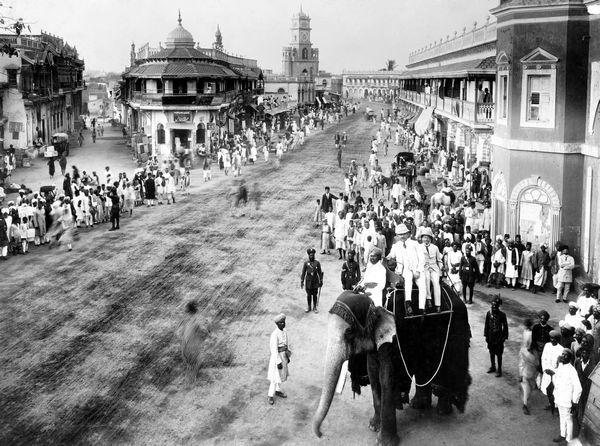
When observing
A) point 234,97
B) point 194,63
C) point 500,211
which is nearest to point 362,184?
point 500,211

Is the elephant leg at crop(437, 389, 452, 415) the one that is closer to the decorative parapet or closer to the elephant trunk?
the elephant trunk

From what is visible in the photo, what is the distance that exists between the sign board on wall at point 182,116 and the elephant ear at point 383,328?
3835 cm

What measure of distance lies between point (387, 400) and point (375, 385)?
0.41 meters

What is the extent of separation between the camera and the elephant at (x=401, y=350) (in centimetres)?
984

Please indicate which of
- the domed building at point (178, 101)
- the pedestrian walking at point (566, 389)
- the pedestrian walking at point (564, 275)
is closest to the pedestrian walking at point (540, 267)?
the pedestrian walking at point (564, 275)

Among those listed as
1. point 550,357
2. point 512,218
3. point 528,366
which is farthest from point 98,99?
point 550,357

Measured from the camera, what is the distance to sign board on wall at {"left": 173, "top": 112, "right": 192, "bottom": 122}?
46562mm

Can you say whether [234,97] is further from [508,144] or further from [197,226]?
[508,144]

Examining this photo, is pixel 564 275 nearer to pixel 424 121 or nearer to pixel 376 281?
pixel 376 281

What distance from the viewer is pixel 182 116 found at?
153 feet

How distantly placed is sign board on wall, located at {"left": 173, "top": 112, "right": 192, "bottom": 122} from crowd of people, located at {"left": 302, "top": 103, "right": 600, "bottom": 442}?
60.1ft

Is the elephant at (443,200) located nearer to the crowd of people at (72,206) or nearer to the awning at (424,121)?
the crowd of people at (72,206)

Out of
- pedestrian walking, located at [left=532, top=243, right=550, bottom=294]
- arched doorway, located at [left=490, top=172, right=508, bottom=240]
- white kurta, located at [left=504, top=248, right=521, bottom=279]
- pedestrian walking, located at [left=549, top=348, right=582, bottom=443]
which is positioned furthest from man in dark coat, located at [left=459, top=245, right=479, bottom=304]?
pedestrian walking, located at [left=549, top=348, right=582, bottom=443]

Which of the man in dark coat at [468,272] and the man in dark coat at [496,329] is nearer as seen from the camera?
the man in dark coat at [496,329]
